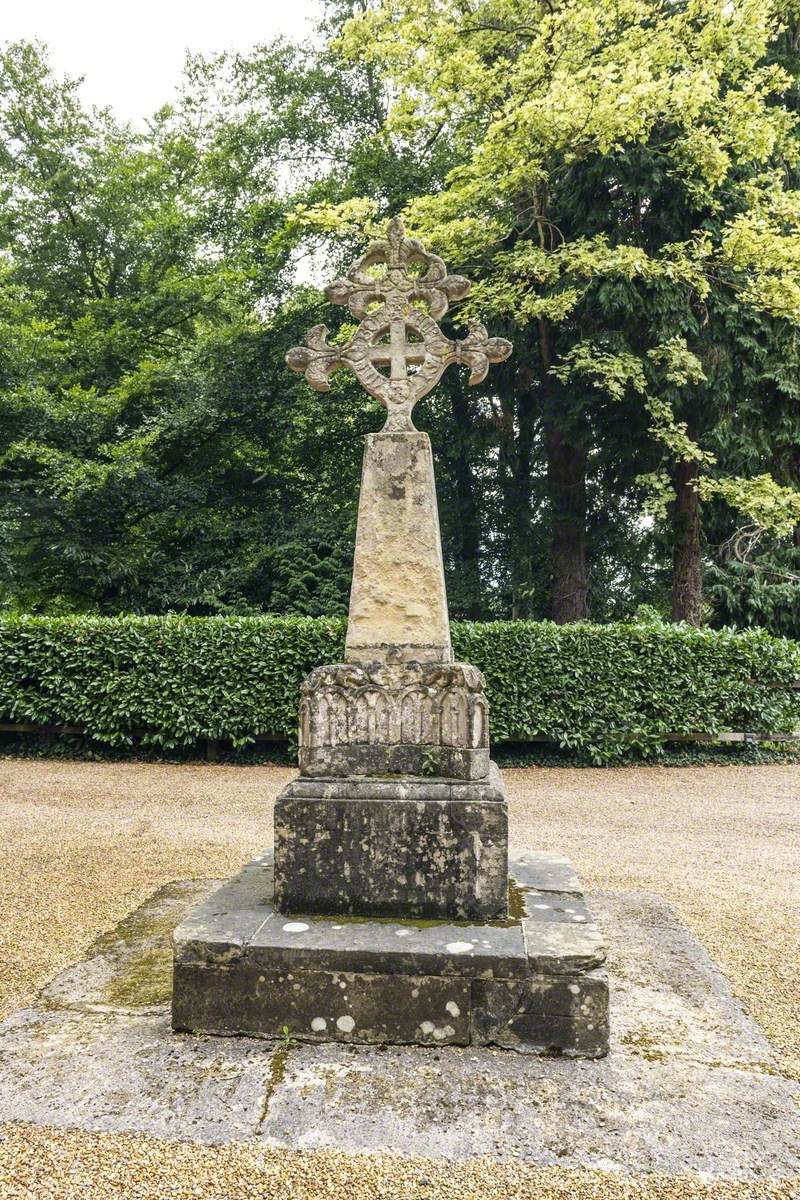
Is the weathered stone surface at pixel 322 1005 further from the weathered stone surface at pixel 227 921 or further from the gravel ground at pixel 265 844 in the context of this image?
the gravel ground at pixel 265 844

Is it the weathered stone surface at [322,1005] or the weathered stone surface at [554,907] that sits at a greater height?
the weathered stone surface at [554,907]

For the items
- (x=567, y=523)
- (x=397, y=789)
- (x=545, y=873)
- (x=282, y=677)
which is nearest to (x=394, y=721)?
(x=397, y=789)

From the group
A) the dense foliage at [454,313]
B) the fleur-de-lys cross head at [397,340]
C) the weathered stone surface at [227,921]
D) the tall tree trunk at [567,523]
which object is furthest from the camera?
the tall tree trunk at [567,523]

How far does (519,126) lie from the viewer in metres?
10.6

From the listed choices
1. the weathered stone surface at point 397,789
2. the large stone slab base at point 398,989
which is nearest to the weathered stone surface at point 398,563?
the weathered stone surface at point 397,789

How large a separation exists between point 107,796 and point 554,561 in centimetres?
848

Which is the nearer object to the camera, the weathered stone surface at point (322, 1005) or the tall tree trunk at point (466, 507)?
the weathered stone surface at point (322, 1005)

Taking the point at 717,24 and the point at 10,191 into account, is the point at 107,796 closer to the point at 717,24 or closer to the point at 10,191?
the point at 717,24

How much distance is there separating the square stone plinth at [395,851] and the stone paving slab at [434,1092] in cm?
42

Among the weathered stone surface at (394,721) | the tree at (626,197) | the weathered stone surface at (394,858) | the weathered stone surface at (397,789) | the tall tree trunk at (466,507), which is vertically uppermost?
the tree at (626,197)

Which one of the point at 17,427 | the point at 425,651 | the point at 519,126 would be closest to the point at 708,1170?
the point at 425,651

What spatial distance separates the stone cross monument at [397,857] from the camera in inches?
117

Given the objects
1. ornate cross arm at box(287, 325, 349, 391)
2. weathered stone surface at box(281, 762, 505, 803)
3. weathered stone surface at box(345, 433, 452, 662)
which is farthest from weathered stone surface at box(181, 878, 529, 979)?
ornate cross arm at box(287, 325, 349, 391)

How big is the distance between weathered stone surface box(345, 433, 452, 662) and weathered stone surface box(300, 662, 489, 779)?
176mm
